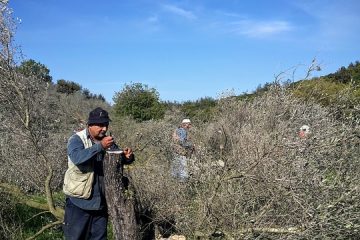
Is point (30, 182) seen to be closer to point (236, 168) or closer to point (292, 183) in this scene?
point (236, 168)

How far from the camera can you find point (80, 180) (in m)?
4.22

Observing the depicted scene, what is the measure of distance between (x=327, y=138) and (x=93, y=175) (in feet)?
8.22

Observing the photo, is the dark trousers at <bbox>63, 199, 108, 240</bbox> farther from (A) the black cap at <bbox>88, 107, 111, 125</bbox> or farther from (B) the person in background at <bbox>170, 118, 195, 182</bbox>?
(B) the person in background at <bbox>170, 118, 195, 182</bbox>

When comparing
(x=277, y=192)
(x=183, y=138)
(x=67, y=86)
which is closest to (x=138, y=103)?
(x=67, y=86)

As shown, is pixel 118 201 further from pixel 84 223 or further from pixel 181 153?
pixel 181 153

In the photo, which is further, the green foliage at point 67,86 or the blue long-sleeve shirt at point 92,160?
the green foliage at point 67,86

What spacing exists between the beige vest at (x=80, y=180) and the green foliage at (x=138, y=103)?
61.9ft

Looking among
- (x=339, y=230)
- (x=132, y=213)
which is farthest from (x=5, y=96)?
(x=339, y=230)

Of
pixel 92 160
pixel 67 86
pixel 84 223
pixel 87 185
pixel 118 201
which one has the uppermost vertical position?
pixel 67 86

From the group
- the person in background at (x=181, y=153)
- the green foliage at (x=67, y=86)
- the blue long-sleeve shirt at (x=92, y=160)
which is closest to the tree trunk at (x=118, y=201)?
the blue long-sleeve shirt at (x=92, y=160)

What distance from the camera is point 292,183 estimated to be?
14.9 ft

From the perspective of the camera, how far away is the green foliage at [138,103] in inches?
931

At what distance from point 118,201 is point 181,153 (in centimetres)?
347

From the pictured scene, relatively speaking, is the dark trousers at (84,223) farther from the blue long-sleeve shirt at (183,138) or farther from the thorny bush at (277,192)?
the blue long-sleeve shirt at (183,138)
